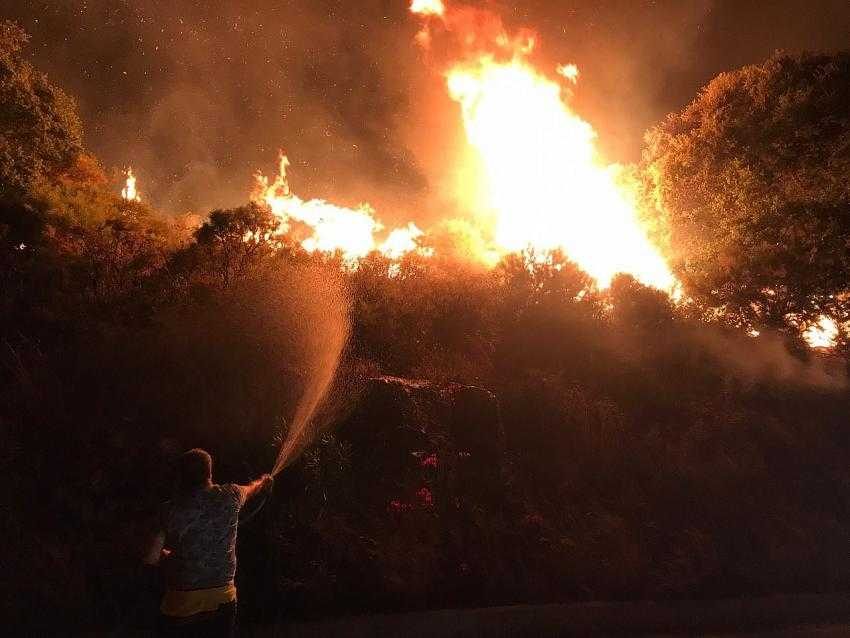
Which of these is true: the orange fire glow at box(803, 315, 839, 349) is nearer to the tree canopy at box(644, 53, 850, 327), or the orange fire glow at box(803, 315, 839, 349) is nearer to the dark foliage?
the tree canopy at box(644, 53, 850, 327)

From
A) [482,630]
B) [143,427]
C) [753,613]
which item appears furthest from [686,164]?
[143,427]

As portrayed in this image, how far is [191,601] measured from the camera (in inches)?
117

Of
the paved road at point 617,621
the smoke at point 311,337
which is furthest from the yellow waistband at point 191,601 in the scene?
the smoke at point 311,337

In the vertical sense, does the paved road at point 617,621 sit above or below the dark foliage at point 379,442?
below

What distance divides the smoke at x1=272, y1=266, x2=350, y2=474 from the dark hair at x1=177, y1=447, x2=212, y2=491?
2304 millimetres

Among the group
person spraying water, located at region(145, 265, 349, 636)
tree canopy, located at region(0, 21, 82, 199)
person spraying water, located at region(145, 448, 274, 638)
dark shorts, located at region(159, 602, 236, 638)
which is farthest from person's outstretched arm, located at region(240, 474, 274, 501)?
tree canopy, located at region(0, 21, 82, 199)

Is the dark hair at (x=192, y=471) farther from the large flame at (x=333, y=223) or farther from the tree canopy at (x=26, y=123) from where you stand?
the large flame at (x=333, y=223)

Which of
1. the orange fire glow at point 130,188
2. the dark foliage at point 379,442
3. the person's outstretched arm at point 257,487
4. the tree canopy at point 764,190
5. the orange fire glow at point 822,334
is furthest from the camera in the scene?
the orange fire glow at point 130,188

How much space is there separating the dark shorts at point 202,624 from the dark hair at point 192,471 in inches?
28.6

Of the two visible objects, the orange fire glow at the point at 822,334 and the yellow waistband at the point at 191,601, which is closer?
the yellow waistband at the point at 191,601

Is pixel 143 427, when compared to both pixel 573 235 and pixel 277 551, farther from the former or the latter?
pixel 573 235

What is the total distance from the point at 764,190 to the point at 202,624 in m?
13.8

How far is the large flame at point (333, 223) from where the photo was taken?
670 inches

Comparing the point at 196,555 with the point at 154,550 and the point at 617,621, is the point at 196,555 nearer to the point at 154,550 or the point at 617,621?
the point at 154,550
